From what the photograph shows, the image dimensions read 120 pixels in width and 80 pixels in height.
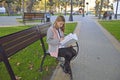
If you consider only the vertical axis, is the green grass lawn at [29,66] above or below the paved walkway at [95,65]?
above

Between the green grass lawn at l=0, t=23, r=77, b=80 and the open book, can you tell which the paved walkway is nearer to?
the green grass lawn at l=0, t=23, r=77, b=80

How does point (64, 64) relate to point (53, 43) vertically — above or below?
below

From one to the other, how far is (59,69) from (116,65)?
1.64 m

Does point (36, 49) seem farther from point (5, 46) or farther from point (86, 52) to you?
point (5, 46)

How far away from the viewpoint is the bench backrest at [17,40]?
193 inches

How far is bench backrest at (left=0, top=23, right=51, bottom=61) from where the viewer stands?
4.91 m

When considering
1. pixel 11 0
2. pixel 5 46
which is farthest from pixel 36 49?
pixel 11 0

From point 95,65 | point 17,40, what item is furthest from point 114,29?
point 17,40

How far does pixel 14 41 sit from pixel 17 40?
22 centimetres

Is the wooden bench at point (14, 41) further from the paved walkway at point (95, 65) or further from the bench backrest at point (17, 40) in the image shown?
the paved walkway at point (95, 65)

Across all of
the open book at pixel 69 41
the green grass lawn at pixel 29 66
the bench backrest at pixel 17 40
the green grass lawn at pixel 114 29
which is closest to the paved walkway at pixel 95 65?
the green grass lawn at pixel 29 66

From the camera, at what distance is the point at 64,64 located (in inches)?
259

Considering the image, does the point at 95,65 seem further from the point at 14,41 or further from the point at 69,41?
the point at 14,41

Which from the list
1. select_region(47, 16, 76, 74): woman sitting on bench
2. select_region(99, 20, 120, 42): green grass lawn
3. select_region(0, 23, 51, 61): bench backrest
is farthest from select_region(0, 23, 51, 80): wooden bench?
Result: select_region(99, 20, 120, 42): green grass lawn
